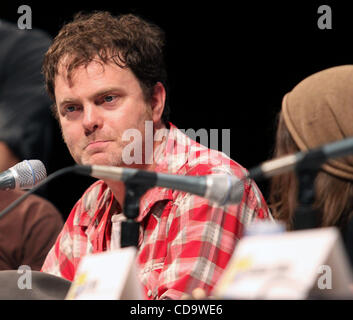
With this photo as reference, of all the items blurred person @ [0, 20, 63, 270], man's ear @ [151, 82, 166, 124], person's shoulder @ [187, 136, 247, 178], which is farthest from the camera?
blurred person @ [0, 20, 63, 270]

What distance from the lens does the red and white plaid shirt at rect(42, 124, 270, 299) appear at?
195 centimetres

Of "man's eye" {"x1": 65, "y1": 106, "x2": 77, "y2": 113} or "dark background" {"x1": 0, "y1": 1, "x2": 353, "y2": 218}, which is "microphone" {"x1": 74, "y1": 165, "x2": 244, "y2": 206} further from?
"dark background" {"x1": 0, "y1": 1, "x2": 353, "y2": 218}

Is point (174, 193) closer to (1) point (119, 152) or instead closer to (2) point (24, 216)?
(1) point (119, 152)

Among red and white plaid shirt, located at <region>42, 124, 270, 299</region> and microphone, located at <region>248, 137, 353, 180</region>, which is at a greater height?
microphone, located at <region>248, 137, 353, 180</region>

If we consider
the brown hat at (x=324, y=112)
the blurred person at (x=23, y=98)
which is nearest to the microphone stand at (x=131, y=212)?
the brown hat at (x=324, y=112)

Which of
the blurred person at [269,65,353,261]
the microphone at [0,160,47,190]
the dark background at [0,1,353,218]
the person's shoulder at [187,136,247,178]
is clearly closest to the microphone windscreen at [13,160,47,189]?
the microphone at [0,160,47,190]

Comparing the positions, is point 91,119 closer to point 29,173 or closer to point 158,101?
point 158,101

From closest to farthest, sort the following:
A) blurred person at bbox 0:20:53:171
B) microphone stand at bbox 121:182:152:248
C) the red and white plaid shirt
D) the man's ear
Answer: microphone stand at bbox 121:182:152:248 < the red and white plaid shirt < the man's ear < blurred person at bbox 0:20:53:171

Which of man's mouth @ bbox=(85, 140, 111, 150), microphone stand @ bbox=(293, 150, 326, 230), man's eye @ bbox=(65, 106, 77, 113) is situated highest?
microphone stand @ bbox=(293, 150, 326, 230)

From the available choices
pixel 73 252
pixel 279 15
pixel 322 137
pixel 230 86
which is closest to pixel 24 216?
pixel 73 252

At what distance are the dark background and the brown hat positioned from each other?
→ 68cm

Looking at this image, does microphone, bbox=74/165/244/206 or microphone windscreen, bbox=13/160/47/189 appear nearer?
microphone, bbox=74/165/244/206
